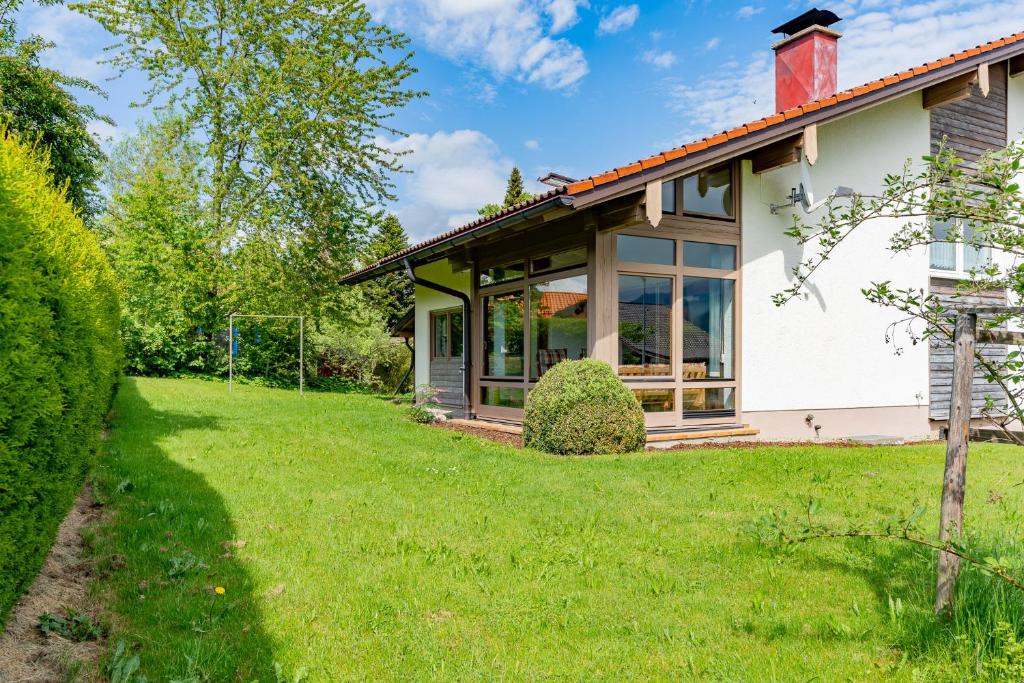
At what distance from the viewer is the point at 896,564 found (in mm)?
3805

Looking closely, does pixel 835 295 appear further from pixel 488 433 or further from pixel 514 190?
pixel 514 190

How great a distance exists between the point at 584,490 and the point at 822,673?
3410mm

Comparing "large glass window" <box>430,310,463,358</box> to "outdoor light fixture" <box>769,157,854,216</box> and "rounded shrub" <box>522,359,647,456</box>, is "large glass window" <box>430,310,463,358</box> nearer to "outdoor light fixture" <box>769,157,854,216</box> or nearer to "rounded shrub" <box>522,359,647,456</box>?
"rounded shrub" <box>522,359,647,456</box>

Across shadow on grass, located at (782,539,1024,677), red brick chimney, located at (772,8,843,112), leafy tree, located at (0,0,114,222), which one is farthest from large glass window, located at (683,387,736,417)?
leafy tree, located at (0,0,114,222)

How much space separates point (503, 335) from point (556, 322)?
4.83 feet

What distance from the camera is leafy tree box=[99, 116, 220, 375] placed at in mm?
20328

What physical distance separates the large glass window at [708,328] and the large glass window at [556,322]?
1539 mm

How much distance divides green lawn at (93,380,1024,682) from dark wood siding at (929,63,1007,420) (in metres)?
5.14

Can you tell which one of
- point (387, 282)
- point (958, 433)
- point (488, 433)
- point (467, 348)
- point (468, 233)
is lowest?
point (488, 433)

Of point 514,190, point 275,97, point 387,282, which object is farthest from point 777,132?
point 514,190

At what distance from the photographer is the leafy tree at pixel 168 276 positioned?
800 inches

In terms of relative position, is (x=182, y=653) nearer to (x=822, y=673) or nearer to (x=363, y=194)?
(x=822, y=673)

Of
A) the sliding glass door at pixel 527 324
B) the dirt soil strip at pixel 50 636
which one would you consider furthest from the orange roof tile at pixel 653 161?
the dirt soil strip at pixel 50 636

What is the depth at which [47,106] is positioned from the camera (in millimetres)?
17891
